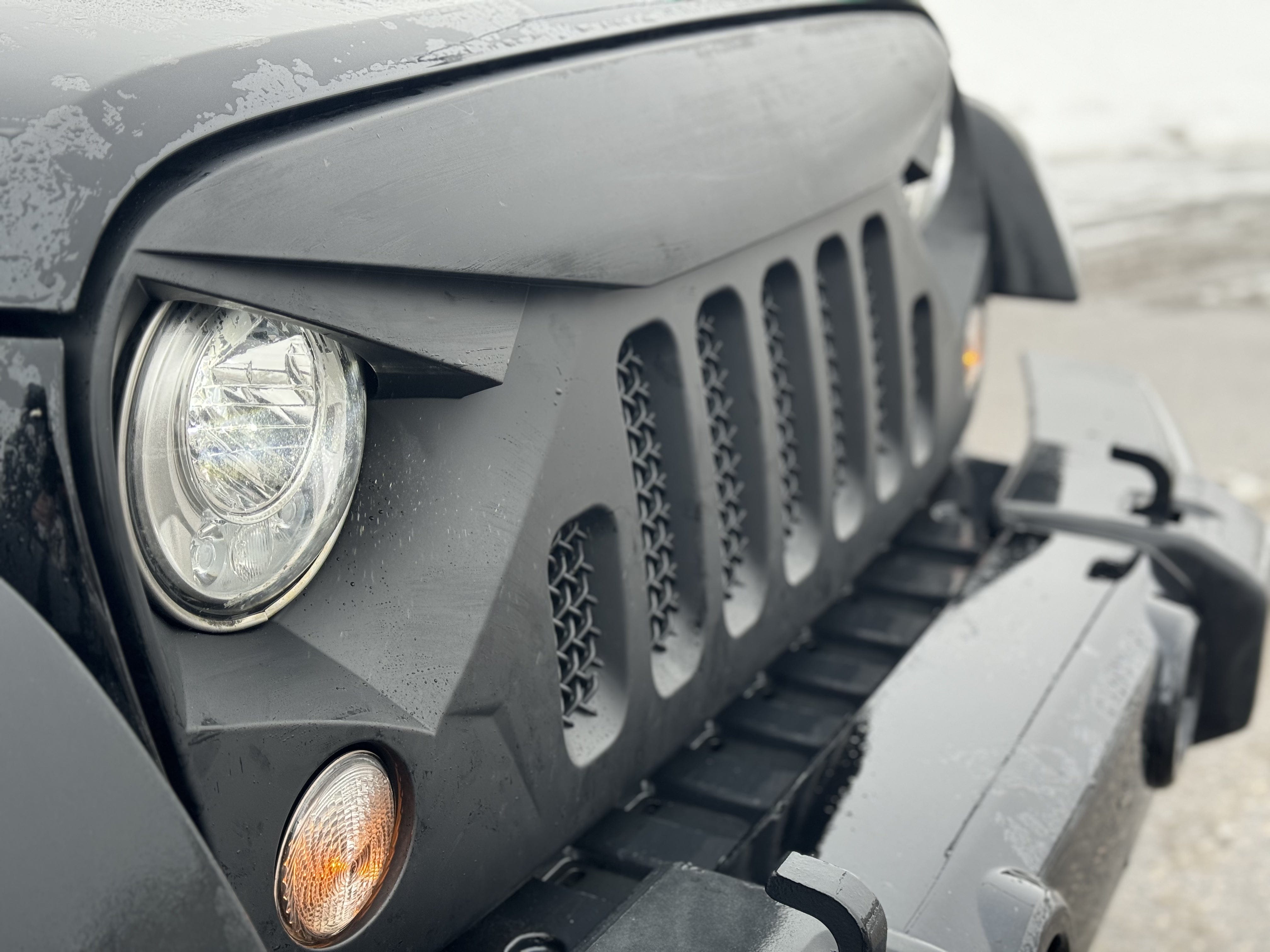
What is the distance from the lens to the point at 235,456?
1.05m

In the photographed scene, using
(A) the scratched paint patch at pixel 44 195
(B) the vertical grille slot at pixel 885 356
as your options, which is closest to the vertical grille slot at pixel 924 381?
(B) the vertical grille slot at pixel 885 356

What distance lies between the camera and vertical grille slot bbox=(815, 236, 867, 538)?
184 cm

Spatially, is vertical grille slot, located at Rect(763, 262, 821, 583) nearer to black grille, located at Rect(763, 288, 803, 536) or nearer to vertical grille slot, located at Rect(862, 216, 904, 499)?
black grille, located at Rect(763, 288, 803, 536)

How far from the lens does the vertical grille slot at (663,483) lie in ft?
4.85

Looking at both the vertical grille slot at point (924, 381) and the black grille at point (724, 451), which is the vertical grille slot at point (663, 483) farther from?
the vertical grille slot at point (924, 381)

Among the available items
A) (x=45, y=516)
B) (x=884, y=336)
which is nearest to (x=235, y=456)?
(x=45, y=516)

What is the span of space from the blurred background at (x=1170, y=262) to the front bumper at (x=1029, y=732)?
0.65m

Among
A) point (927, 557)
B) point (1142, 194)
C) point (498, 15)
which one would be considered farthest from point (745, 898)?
point (1142, 194)

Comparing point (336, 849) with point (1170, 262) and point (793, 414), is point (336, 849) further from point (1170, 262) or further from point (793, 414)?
point (1170, 262)

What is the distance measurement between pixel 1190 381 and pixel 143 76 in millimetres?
5699

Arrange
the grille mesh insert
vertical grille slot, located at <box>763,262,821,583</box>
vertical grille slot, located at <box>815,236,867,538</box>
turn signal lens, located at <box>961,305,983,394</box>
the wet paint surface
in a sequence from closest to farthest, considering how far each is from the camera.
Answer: the wet paint surface, vertical grille slot, located at <box>763,262,821,583</box>, vertical grille slot, located at <box>815,236,867,538</box>, the grille mesh insert, turn signal lens, located at <box>961,305,983,394</box>

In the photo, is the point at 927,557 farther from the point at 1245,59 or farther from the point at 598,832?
the point at 1245,59

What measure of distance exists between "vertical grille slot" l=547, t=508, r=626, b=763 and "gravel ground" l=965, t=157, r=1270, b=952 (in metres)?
1.67

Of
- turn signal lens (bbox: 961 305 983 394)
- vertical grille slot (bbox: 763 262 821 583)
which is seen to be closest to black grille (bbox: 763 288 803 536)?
vertical grille slot (bbox: 763 262 821 583)
